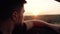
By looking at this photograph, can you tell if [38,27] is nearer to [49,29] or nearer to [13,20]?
[49,29]

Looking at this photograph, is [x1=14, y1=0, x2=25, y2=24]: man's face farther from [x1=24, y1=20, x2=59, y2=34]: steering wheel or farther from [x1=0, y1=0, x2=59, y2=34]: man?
[x1=24, y1=20, x2=59, y2=34]: steering wheel

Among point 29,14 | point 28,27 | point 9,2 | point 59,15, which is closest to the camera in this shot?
point 9,2

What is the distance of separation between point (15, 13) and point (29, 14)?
0.71 metres

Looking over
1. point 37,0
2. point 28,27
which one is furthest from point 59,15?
point 28,27

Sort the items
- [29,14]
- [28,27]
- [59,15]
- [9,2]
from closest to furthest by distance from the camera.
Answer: [9,2]
[28,27]
[59,15]
[29,14]

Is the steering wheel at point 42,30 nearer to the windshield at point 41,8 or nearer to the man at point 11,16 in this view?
the man at point 11,16

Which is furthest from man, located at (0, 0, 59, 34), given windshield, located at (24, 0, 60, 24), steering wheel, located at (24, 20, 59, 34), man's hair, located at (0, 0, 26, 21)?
windshield, located at (24, 0, 60, 24)

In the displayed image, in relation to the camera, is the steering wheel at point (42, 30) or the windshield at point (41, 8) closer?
the steering wheel at point (42, 30)

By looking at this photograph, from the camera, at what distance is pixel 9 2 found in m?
0.90

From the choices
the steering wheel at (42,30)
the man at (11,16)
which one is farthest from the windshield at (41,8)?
the man at (11,16)

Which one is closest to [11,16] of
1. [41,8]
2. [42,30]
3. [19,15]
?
[19,15]

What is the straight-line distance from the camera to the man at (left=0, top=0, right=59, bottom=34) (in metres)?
0.90

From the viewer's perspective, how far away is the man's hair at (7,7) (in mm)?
893

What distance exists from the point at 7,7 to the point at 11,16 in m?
0.06
